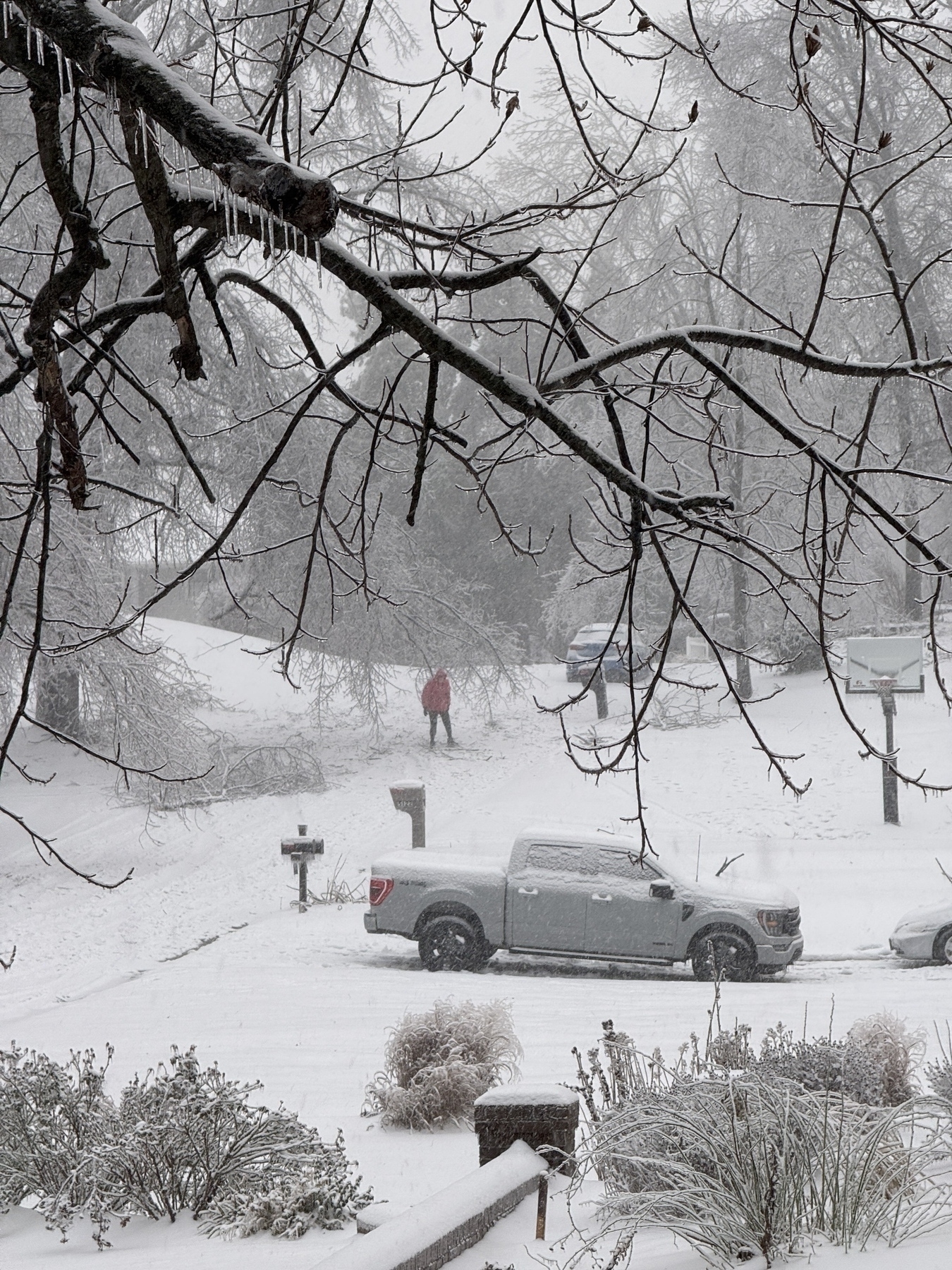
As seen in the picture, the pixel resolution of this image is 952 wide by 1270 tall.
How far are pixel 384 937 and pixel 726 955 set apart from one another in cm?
335

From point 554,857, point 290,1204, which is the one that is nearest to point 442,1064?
point 290,1204

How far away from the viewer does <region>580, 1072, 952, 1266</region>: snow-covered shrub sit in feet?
10.7

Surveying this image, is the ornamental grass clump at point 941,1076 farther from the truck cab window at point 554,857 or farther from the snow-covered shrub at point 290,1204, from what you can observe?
the truck cab window at point 554,857

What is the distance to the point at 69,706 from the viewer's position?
14797 millimetres

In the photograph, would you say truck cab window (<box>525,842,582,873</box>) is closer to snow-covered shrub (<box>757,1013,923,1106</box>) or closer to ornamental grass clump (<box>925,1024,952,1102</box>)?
snow-covered shrub (<box>757,1013,923,1106</box>)

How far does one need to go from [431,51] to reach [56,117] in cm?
1263

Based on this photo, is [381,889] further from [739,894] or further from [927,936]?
[927,936]

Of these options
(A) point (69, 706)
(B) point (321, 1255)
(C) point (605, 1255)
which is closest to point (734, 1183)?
(C) point (605, 1255)

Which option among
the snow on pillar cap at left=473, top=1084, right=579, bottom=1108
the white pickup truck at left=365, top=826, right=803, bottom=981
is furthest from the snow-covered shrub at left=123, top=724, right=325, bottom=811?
the snow on pillar cap at left=473, top=1084, right=579, bottom=1108

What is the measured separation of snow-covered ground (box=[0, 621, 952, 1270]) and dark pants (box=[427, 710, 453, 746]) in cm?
31

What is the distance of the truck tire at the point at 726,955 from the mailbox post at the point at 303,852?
13.3ft

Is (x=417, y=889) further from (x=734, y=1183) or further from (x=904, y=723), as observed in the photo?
(x=904, y=723)

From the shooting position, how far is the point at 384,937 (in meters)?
11.8

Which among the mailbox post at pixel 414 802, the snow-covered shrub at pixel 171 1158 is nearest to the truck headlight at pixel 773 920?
the mailbox post at pixel 414 802
